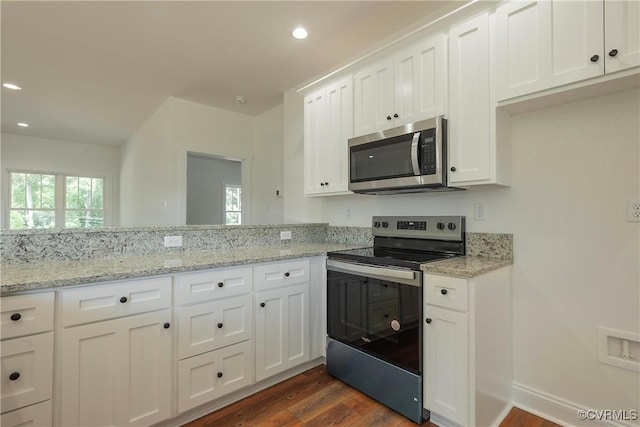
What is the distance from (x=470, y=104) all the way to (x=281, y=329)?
1.82 metres

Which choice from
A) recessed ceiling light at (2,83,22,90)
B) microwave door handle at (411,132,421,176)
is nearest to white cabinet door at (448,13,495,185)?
microwave door handle at (411,132,421,176)

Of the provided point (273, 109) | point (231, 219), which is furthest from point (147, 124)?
point (231, 219)

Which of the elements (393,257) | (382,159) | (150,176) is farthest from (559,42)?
(150,176)

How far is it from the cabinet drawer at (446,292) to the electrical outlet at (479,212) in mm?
637

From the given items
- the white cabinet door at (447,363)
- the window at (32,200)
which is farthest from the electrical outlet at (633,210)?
the window at (32,200)

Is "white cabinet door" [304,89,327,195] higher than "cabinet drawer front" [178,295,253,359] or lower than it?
higher

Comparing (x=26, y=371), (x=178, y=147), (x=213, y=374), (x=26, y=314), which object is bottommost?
(x=213, y=374)

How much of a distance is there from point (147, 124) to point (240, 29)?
3.02 meters

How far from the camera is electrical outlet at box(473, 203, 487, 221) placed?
6.57ft

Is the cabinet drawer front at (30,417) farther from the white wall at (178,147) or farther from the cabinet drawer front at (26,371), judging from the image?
the white wall at (178,147)

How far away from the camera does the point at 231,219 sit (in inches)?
266

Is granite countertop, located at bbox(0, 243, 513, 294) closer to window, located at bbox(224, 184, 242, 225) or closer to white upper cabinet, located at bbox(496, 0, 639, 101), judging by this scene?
white upper cabinet, located at bbox(496, 0, 639, 101)

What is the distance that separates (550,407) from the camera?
1.76 meters

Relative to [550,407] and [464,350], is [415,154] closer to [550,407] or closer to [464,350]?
[464,350]
